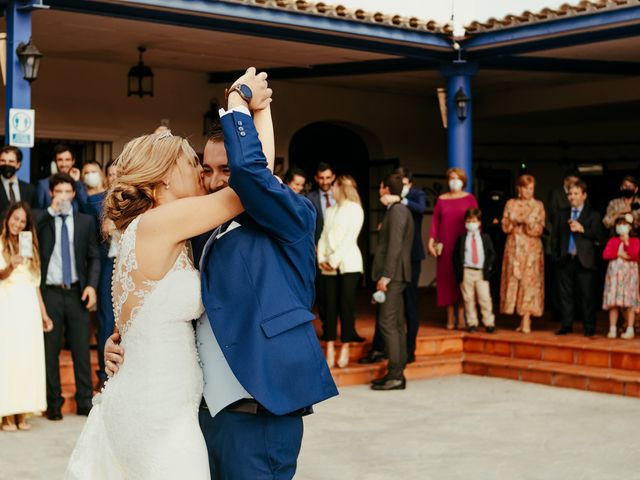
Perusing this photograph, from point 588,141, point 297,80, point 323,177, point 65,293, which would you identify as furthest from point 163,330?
point 588,141

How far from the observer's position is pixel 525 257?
10945 mm

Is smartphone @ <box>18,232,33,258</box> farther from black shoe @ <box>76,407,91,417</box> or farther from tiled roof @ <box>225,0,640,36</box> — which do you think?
tiled roof @ <box>225,0,640,36</box>

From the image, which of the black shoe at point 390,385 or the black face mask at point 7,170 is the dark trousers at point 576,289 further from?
the black face mask at point 7,170

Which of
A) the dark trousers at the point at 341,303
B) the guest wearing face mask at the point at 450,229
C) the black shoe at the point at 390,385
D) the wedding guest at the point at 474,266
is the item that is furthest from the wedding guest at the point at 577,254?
the dark trousers at the point at 341,303

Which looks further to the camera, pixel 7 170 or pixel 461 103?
pixel 461 103

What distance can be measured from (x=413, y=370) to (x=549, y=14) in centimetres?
376

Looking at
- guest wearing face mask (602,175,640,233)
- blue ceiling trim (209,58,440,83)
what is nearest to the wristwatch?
guest wearing face mask (602,175,640,233)

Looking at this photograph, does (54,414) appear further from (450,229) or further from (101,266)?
(450,229)

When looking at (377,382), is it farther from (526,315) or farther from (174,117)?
(174,117)

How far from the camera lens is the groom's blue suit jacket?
9.05 feet

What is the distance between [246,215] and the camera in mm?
2857

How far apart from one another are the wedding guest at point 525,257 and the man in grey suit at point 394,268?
7.20ft

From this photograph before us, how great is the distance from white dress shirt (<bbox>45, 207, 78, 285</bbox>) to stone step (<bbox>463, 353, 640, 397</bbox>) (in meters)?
4.24

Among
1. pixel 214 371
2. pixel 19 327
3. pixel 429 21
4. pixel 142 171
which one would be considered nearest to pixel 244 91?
pixel 142 171
